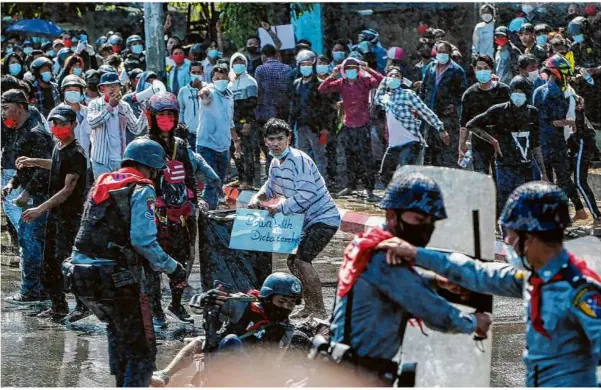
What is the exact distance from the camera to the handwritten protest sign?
9.96 metres

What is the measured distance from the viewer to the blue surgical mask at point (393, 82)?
15.2 m

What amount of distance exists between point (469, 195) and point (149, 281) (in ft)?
13.4

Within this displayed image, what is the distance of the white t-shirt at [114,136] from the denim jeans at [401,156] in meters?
3.89

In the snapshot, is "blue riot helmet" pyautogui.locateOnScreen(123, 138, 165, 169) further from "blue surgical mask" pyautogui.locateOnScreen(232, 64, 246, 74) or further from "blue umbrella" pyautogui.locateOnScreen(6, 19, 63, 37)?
"blue umbrella" pyautogui.locateOnScreen(6, 19, 63, 37)

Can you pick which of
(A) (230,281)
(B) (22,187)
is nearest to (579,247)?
(A) (230,281)

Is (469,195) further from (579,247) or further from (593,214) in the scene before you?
(593,214)

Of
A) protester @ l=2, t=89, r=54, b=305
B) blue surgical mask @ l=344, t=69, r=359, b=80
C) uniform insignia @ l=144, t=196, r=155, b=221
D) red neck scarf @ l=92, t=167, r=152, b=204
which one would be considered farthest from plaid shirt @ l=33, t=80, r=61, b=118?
uniform insignia @ l=144, t=196, r=155, b=221

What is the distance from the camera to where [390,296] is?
16.9 feet

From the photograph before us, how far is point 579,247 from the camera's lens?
17.4 ft

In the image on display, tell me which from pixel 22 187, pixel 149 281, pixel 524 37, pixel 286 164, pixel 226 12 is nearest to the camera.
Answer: pixel 149 281

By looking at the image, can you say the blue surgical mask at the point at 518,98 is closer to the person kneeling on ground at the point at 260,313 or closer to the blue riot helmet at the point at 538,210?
the person kneeling on ground at the point at 260,313

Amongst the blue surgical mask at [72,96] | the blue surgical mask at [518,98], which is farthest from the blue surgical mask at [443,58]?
the blue surgical mask at [72,96]

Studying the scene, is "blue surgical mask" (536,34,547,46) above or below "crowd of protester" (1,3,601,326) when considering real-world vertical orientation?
above

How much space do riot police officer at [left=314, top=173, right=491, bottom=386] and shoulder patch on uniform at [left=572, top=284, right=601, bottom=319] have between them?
1.76 feet
